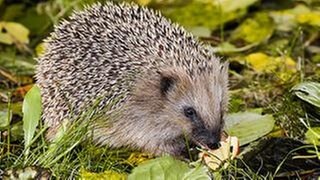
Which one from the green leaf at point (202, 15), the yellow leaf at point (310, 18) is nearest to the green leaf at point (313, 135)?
the yellow leaf at point (310, 18)

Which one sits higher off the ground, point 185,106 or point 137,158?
point 185,106

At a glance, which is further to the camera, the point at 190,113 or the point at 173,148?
the point at 173,148

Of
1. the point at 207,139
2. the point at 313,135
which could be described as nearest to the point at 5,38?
the point at 207,139

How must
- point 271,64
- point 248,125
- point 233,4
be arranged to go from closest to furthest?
point 248,125, point 271,64, point 233,4

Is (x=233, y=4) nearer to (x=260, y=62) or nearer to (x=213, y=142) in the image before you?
(x=260, y=62)

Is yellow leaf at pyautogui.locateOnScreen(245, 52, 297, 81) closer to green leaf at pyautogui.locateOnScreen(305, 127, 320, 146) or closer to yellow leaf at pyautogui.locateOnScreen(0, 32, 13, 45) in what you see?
green leaf at pyautogui.locateOnScreen(305, 127, 320, 146)

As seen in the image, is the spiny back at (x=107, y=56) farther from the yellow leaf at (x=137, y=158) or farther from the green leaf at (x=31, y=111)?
the green leaf at (x=31, y=111)

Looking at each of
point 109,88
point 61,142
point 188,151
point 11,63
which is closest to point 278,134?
point 188,151
